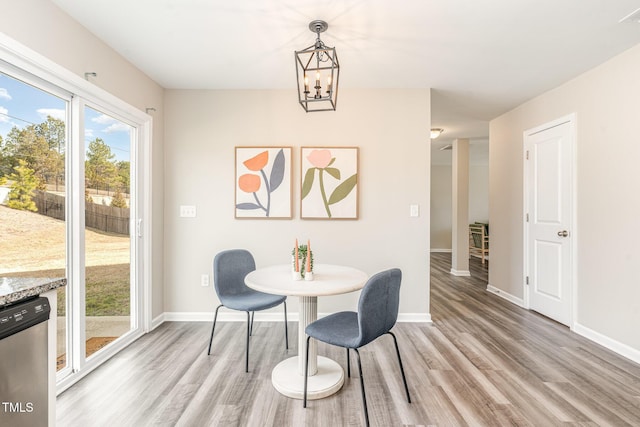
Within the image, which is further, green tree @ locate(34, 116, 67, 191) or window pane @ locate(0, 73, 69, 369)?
green tree @ locate(34, 116, 67, 191)

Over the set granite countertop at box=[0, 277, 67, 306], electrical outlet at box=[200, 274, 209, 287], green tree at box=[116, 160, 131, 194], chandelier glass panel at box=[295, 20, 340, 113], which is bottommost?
electrical outlet at box=[200, 274, 209, 287]

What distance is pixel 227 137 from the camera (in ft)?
10.7

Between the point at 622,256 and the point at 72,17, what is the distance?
4.54 meters

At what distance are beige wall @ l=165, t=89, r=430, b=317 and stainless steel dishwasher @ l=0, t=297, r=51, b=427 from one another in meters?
2.11

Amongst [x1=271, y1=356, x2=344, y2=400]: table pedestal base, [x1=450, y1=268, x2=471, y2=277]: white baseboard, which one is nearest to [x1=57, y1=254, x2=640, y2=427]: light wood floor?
[x1=271, y1=356, x2=344, y2=400]: table pedestal base

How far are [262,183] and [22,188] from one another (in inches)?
73.2

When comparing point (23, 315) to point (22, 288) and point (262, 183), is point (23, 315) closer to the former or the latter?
point (22, 288)

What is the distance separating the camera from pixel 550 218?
10.9 ft

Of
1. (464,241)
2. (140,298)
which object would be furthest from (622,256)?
(140,298)

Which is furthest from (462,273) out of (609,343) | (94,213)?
(94,213)

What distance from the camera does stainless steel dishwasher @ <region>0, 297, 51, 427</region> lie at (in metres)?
1.01

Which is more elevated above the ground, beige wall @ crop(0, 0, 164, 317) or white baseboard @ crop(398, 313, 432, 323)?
beige wall @ crop(0, 0, 164, 317)

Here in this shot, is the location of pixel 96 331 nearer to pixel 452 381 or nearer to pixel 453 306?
pixel 452 381

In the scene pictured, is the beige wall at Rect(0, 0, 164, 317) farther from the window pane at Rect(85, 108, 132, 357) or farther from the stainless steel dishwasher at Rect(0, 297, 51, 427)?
the stainless steel dishwasher at Rect(0, 297, 51, 427)
